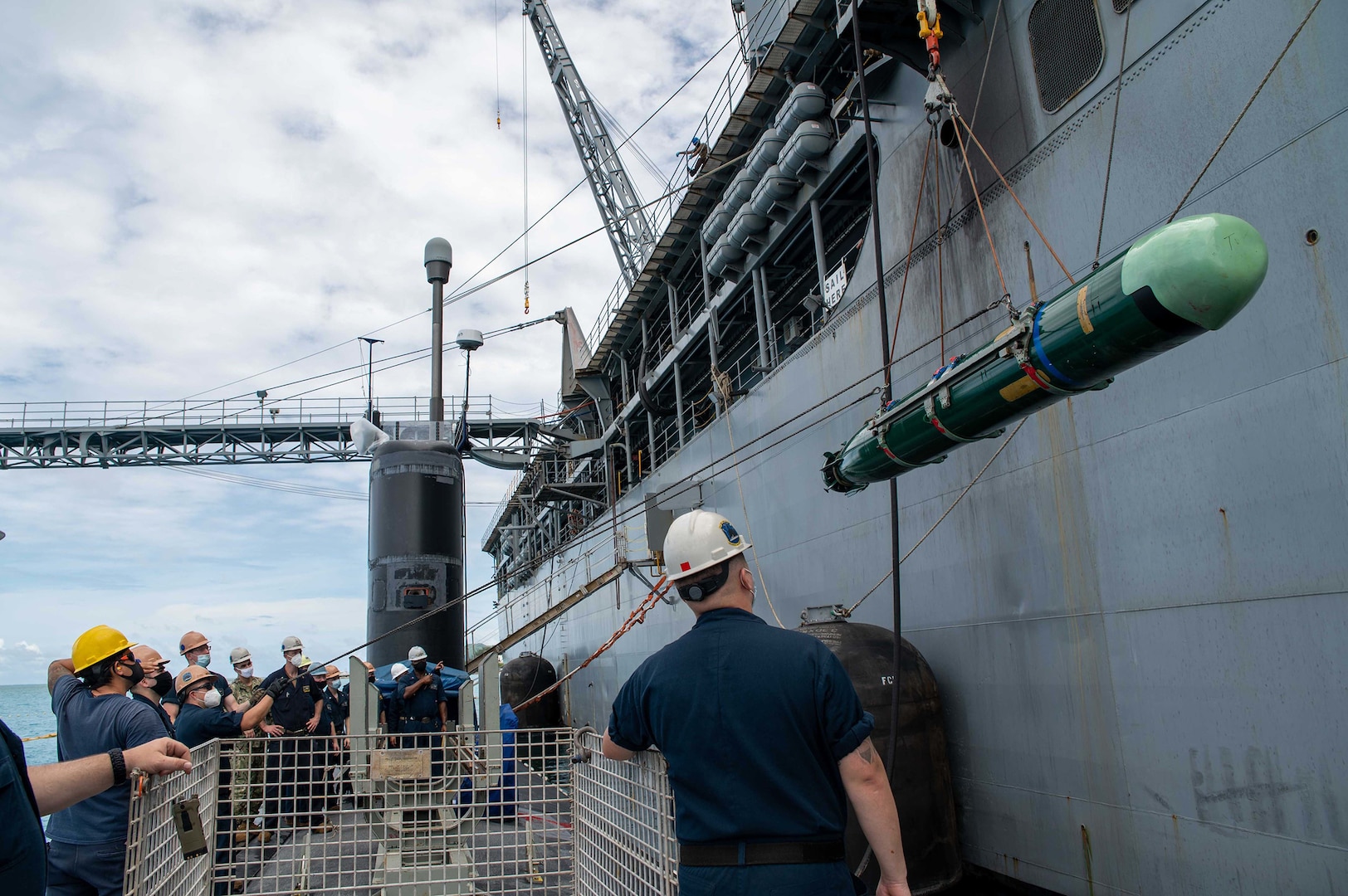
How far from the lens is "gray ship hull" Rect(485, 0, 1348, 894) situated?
14.7ft

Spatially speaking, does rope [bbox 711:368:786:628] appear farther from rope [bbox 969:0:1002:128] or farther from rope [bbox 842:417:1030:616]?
rope [bbox 969:0:1002:128]

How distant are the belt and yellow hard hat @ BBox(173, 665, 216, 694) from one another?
5.09 meters

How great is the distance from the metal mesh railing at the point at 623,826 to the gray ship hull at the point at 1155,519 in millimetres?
3492

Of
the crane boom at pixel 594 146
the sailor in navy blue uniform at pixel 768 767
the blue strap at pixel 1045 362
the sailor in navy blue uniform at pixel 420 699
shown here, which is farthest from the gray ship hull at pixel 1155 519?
the crane boom at pixel 594 146

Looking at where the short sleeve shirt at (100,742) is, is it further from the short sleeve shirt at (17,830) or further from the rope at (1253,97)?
the rope at (1253,97)

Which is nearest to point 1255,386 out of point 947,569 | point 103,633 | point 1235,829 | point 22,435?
point 1235,829

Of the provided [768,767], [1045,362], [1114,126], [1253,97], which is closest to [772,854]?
[768,767]

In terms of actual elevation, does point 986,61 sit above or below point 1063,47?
above

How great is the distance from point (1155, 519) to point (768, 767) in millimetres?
4087

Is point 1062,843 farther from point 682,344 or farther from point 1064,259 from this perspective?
point 682,344

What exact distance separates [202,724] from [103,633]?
87.7 inches

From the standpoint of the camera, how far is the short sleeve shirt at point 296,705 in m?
7.98

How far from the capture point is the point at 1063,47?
645 centimetres

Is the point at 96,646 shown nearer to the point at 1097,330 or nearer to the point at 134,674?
the point at 134,674
